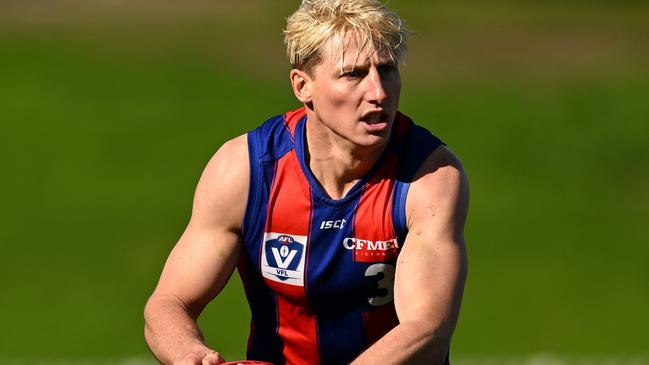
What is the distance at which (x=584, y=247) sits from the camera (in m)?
25.6

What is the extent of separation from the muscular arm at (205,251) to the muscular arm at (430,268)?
81 centimetres

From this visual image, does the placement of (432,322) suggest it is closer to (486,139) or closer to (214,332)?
(214,332)

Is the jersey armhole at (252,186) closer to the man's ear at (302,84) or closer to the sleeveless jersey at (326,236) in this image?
the sleeveless jersey at (326,236)

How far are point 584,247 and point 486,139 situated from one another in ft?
17.4

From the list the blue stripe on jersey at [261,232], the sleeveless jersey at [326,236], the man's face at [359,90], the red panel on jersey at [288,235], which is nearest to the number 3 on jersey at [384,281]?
the sleeveless jersey at [326,236]

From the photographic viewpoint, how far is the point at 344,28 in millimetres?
6973

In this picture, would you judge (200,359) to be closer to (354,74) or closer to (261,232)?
(261,232)

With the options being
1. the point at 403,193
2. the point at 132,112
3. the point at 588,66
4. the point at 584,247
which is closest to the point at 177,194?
the point at 132,112

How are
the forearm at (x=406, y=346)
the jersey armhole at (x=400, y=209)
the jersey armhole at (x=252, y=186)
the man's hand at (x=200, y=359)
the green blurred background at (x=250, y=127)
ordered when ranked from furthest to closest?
the green blurred background at (x=250, y=127)
the jersey armhole at (x=252, y=186)
the jersey armhole at (x=400, y=209)
the forearm at (x=406, y=346)
the man's hand at (x=200, y=359)

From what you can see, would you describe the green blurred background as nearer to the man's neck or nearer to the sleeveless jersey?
the sleeveless jersey

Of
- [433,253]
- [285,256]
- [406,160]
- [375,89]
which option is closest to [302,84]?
[375,89]

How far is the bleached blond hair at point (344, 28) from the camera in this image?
6957 millimetres

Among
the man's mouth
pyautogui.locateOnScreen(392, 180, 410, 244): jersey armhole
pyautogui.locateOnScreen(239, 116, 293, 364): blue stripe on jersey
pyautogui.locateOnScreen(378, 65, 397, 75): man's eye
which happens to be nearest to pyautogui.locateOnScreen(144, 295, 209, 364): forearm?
pyautogui.locateOnScreen(239, 116, 293, 364): blue stripe on jersey

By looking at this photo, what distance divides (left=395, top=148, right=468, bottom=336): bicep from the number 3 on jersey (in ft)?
0.66
